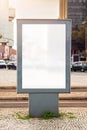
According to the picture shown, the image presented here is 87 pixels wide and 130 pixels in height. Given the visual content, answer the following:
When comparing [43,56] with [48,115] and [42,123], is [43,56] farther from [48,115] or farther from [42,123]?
[42,123]

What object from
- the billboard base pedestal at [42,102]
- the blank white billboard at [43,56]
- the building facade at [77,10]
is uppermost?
the building facade at [77,10]

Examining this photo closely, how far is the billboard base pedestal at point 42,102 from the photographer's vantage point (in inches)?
380

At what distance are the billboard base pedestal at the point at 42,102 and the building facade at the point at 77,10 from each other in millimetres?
98002

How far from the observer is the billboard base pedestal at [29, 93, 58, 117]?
966cm

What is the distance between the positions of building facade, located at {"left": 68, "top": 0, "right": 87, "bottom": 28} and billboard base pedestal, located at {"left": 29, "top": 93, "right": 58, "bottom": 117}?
322ft

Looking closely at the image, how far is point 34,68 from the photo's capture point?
9.58 m

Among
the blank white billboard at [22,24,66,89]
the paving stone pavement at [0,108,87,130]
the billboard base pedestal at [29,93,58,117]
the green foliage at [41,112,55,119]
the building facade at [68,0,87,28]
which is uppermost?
the building facade at [68,0,87,28]

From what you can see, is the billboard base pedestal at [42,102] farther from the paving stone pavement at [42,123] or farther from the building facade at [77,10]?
the building facade at [77,10]

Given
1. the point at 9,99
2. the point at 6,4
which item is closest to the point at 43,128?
the point at 9,99

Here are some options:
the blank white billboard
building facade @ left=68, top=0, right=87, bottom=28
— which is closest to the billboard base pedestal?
the blank white billboard

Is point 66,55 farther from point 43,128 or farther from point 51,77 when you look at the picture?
point 43,128

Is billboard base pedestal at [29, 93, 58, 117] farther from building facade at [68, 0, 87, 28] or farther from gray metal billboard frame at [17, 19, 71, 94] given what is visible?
building facade at [68, 0, 87, 28]

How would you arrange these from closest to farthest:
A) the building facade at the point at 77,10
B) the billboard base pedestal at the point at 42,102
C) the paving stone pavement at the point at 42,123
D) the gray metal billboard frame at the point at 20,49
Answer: the paving stone pavement at the point at 42,123 < the gray metal billboard frame at the point at 20,49 < the billboard base pedestal at the point at 42,102 < the building facade at the point at 77,10

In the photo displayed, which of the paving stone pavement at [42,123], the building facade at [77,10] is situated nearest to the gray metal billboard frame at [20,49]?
the paving stone pavement at [42,123]
